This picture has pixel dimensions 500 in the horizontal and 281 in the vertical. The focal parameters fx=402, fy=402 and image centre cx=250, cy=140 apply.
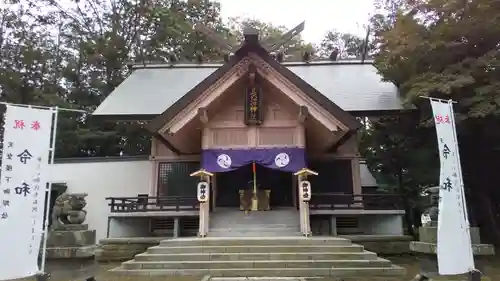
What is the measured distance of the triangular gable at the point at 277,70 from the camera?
471 inches

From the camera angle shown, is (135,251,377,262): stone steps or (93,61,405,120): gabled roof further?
(93,61,405,120): gabled roof

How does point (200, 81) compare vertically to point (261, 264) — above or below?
above

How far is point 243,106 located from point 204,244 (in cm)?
495

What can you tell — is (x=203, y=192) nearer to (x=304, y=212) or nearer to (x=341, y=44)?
(x=304, y=212)

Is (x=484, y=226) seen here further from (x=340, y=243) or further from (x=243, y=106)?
(x=243, y=106)

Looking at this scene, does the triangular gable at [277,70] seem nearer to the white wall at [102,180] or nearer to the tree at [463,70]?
the tree at [463,70]

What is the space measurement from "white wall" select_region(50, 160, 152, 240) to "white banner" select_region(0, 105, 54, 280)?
9.43 m

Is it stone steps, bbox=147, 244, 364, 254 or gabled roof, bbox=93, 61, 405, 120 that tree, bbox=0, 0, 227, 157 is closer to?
gabled roof, bbox=93, 61, 405, 120

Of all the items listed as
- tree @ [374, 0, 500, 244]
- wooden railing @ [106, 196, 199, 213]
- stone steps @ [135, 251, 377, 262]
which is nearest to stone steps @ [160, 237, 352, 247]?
stone steps @ [135, 251, 377, 262]

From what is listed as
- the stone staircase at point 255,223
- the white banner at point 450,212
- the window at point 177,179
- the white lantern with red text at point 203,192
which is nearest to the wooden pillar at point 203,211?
the white lantern with red text at point 203,192

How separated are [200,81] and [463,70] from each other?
10.6 m

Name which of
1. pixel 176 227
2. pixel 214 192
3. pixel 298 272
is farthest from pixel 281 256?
pixel 214 192

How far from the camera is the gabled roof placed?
15023mm

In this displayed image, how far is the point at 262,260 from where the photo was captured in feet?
30.7
